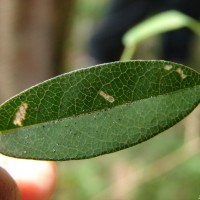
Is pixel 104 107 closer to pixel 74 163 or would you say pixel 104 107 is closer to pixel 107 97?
pixel 107 97

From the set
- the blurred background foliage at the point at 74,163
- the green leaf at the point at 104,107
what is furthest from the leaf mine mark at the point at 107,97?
the blurred background foliage at the point at 74,163

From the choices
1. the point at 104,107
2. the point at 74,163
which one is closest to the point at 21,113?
the point at 104,107

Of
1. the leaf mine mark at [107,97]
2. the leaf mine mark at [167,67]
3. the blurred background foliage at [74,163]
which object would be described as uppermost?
the leaf mine mark at [167,67]

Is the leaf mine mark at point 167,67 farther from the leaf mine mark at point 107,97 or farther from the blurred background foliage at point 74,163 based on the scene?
the blurred background foliage at point 74,163

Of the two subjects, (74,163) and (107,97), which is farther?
(74,163)

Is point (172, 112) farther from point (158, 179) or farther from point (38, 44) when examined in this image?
point (38, 44)

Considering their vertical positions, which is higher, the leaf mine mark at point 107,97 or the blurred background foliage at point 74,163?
the leaf mine mark at point 107,97
